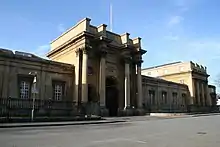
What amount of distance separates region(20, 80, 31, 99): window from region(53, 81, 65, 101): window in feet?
12.4

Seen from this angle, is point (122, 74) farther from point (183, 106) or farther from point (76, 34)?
point (183, 106)

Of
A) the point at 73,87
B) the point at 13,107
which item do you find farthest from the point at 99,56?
the point at 13,107

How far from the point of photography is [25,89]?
30.2 metres

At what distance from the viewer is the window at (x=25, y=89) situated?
97.8ft

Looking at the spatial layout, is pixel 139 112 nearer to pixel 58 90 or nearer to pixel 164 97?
pixel 58 90

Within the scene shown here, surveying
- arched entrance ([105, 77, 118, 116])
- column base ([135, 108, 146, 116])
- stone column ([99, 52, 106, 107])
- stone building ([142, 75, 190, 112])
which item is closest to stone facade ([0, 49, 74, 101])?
stone column ([99, 52, 106, 107])

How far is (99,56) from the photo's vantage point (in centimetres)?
3659

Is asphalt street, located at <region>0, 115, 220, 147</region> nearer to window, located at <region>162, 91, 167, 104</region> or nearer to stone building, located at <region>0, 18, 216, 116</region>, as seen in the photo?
stone building, located at <region>0, 18, 216, 116</region>

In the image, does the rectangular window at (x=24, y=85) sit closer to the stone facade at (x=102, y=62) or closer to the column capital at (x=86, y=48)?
the stone facade at (x=102, y=62)

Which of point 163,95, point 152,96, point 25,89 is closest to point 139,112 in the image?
point 152,96

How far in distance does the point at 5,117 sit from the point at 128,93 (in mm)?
22377

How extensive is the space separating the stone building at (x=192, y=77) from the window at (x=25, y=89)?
45748 mm

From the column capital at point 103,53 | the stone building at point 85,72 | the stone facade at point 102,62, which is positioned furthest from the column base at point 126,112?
the column capital at point 103,53

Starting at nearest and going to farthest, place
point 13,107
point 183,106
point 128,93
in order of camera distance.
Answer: point 13,107, point 128,93, point 183,106
